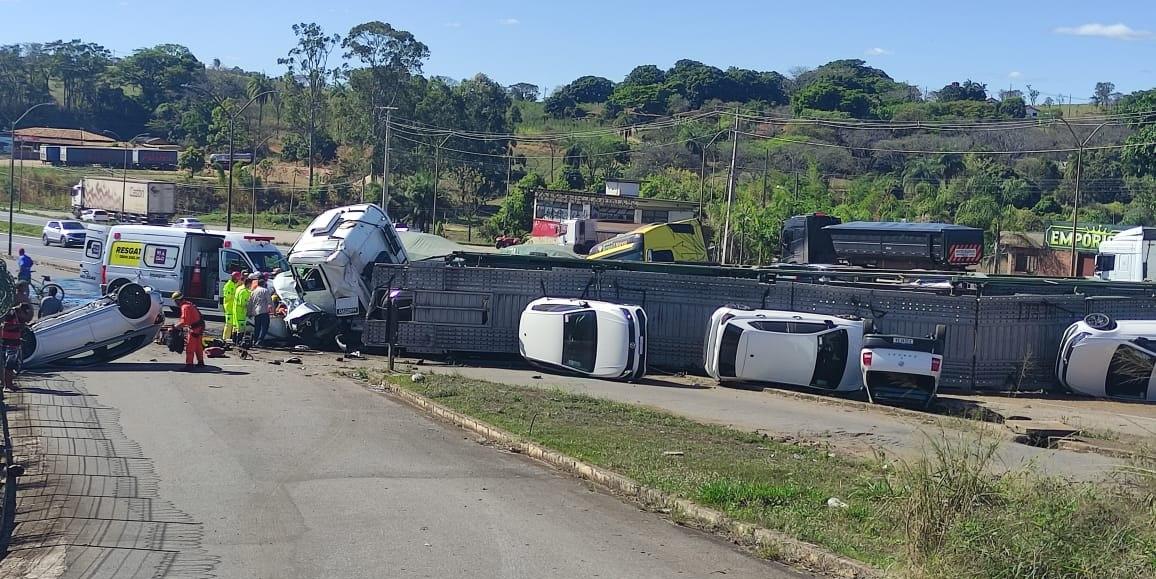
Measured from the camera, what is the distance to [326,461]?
38.8 feet

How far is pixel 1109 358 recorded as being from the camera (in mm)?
20688

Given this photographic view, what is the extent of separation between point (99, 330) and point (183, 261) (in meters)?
7.54

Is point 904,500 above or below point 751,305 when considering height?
below

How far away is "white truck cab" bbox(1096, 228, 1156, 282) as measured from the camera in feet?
116

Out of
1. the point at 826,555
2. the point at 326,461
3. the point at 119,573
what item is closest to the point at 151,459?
the point at 326,461

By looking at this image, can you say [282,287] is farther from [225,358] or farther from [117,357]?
[117,357]

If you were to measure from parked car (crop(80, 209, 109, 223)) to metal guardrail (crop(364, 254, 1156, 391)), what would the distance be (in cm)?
5028

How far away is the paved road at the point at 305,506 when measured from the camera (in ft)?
26.4

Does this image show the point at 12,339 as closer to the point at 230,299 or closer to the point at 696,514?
the point at 230,299

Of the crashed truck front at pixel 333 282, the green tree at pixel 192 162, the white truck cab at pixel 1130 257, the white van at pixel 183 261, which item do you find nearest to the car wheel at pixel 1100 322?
the crashed truck front at pixel 333 282

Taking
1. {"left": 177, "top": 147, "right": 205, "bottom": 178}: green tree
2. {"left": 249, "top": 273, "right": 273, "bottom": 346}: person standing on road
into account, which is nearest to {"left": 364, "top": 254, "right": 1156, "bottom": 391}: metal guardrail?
{"left": 249, "top": 273, "right": 273, "bottom": 346}: person standing on road

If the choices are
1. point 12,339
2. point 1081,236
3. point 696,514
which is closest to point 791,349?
A: point 696,514

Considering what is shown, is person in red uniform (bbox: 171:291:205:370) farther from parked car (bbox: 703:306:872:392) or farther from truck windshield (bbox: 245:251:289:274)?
parked car (bbox: 703:306:872:392)

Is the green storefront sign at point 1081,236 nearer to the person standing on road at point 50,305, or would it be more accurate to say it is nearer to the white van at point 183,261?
the white van at point 183,261
